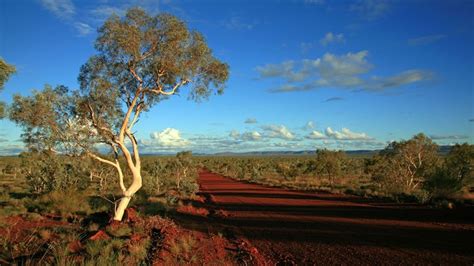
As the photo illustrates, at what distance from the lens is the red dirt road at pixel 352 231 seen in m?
10.4

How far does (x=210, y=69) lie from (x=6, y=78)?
8.31 m

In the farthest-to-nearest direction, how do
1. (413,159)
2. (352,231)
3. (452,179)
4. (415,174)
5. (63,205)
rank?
1. (413,159)
2. (415,174)
3. (452,179)
4. (63,205)
5. (352,231)

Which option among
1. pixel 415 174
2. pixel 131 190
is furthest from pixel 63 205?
pixel 415 174

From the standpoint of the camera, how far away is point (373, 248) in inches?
442

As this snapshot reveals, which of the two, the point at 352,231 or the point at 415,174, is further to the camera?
the point at 415,174

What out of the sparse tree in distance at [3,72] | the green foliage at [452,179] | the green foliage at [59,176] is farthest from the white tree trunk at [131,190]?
the green foliage at [452,179]

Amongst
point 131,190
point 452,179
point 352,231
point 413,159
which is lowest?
point 352,231

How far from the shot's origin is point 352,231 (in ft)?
45.9

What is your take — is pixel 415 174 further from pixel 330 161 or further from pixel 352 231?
pixel 352 231

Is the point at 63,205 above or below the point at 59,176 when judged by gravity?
below

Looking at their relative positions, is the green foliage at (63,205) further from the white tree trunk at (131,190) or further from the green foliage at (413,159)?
the green foliage at (413,159)

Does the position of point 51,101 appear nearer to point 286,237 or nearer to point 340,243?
point 286,237

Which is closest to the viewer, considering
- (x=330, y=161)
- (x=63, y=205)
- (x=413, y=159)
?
(x=63, y=205)

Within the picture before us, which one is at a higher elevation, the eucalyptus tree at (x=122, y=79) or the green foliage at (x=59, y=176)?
the eucalyptus tree at (x=122, y=79)
